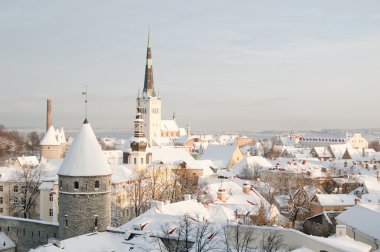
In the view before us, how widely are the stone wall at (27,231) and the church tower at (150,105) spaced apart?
232ft

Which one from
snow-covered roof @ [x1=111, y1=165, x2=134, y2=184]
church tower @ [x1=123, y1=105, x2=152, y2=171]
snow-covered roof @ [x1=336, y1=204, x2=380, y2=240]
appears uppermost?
church tower @ [x1=123, y1=105, x2=152, y2=171]

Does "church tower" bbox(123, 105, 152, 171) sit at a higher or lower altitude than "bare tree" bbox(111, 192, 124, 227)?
higher

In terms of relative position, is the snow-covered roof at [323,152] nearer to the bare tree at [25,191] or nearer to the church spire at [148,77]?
the church spire at [148,77]

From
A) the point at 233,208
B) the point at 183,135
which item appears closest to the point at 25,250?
the point at 233,208

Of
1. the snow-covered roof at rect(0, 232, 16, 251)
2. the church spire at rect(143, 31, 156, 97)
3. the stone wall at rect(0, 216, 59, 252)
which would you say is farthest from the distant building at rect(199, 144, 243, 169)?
the snow-covered roof at rect(0, 232, 16, 251)

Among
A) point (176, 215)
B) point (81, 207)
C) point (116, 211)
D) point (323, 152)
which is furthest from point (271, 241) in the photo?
point (323, 152)

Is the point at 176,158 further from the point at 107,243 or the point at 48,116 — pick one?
the point at 107,243

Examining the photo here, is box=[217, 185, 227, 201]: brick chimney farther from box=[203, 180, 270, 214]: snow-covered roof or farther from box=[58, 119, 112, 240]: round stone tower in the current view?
box=[58, 119, 112, 240]: round stone tower

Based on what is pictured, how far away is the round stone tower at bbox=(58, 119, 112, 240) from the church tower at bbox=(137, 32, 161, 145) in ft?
246

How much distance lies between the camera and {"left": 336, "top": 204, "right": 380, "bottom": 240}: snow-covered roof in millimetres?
30020

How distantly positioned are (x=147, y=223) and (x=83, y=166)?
15.0ft

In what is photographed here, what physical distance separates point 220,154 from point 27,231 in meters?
57.7

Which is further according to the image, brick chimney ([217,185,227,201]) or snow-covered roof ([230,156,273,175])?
snow-covered roof ([230,156,273,175])

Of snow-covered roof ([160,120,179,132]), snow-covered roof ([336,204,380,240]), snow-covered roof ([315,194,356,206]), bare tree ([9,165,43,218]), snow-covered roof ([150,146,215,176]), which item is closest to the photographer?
snow-covered roof ([336,204,380,240])
